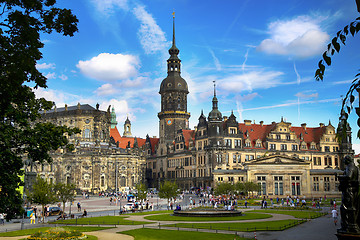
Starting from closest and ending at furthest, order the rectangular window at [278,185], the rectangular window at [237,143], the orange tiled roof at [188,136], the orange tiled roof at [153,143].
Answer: the rectangular window at [278,185]
the rectangular window at [237,143]
the orange tiled roof at [188,136]
the orange tiled roof at [153,143]

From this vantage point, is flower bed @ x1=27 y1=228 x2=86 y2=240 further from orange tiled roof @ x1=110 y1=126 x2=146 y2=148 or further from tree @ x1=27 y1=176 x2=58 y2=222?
orange tiled roof @ x1=110 y1=126 x2=146 y2=148

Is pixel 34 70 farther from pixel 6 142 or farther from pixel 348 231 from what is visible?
pixel 348 231

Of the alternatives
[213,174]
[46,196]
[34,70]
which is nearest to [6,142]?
[34,70]

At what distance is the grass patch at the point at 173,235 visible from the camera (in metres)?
29.0

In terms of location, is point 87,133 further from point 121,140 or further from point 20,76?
point 20,76

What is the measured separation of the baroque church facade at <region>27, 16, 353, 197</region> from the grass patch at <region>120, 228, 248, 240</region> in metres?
55.8

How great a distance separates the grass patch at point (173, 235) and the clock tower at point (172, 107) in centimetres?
9162

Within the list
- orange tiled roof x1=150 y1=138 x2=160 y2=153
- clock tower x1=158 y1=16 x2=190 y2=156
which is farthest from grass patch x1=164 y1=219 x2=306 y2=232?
orange tiled roof x1=150 y1=138 x2=160 y2=153

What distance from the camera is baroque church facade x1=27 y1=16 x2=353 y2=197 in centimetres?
8750

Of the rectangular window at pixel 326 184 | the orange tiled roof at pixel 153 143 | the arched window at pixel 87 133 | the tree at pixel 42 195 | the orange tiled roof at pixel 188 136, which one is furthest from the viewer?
the orange tiled roof at pixel 153 143

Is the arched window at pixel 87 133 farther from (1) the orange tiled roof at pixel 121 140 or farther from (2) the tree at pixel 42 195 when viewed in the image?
(2) the tree at pixel 42 195

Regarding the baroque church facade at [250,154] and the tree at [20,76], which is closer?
the tree at [20,76]

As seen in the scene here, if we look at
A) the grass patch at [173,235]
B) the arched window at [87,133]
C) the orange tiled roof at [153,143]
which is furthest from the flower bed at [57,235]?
the orange tiled roof at [153,143]

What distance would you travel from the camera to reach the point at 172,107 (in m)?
128
